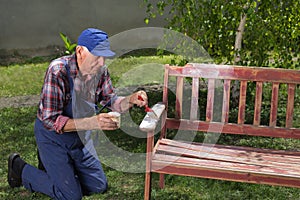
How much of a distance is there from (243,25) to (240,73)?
6.33 ft

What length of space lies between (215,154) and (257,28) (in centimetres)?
206

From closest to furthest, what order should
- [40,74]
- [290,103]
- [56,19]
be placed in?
[290,103], [40,74], [56,19]

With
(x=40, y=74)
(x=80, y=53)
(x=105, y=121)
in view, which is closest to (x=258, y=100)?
(x=105, y=121)

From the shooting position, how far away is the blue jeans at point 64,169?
399cm

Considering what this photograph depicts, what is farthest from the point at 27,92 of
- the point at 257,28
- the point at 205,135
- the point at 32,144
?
the point at 257,28

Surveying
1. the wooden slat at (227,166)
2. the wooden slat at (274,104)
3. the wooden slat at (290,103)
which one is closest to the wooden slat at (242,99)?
the wooden slat at (274,104)

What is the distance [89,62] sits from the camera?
3.75m

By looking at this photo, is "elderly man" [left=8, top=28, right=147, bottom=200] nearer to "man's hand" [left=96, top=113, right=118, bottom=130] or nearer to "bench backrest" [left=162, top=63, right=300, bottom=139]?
"man's hand" [left=96, top=113, right=118, bottom=130]

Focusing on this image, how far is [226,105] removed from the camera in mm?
4270

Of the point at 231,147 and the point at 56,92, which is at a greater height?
the point at 56,92

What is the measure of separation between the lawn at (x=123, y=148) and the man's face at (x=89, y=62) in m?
1.13

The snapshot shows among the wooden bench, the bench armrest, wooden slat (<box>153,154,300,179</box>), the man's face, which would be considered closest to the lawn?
the wooden bench

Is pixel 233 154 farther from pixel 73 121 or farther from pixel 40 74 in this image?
pixel 40 74

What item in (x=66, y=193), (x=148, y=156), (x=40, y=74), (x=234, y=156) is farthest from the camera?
(x=40, y=74)
